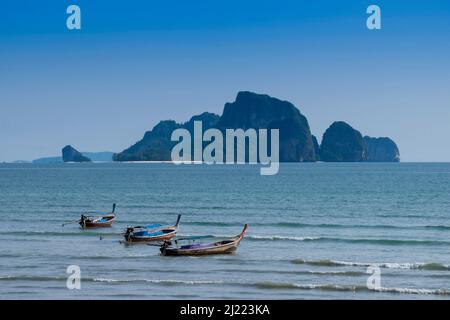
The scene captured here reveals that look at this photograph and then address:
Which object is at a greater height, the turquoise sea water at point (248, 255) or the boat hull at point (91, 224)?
the boat hull at point (91, 224)

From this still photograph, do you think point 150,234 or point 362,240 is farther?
point 362,240

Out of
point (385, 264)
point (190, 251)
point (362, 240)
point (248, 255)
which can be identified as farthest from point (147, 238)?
point (385, 264)

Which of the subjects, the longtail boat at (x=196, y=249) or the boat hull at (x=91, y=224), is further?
the boat hull at (x=91, y=224)

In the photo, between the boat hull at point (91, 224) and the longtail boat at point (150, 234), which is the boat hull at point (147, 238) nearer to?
the longtail boat at point (150, 234)

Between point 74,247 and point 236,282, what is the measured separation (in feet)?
55.9

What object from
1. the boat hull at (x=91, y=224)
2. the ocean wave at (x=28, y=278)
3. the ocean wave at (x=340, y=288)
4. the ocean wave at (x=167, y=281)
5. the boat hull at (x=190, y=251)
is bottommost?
the ocean wave at (x=340, y=288)

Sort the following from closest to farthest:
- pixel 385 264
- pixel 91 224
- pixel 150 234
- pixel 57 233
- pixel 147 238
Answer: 1. pixel 385 264
2. pixel 147 238
3. pixel 150 234
4. pixel 57 233
5. pixel 91 224

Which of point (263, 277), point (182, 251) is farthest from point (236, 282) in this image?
point (182, 251)

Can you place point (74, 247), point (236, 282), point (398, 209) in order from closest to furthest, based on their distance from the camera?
point (236, 282), point (74, 247), point (398, 209)

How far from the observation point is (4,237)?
169 ft

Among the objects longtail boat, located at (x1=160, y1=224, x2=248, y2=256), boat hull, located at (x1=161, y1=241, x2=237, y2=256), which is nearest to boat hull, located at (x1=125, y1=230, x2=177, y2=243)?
longtail boat, located at (x1=160, y1=224, x2=248, y2=256)

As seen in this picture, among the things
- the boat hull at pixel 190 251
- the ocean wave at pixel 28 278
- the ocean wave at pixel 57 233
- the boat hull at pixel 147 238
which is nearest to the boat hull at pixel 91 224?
the ocean wave at pixel 57 233

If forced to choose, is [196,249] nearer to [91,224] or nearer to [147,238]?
[147,238]
